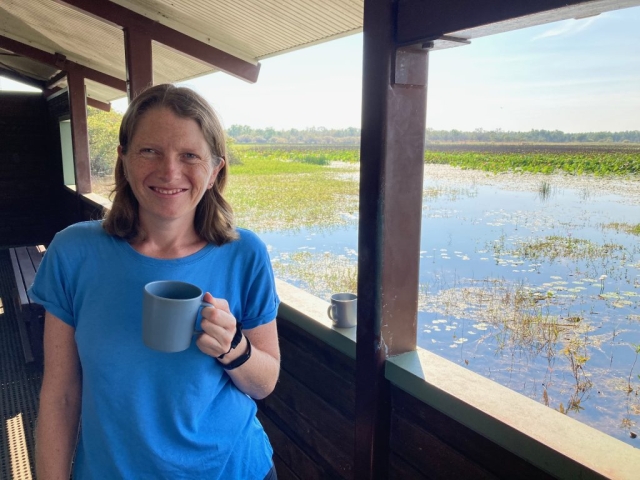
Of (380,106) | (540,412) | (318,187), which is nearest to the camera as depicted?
(540,412)

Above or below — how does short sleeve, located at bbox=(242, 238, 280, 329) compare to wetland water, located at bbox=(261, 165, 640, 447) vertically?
above

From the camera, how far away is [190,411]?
0.96 meters

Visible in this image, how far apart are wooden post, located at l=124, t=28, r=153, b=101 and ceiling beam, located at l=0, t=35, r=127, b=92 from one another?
2719mm

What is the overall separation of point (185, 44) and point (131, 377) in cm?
329

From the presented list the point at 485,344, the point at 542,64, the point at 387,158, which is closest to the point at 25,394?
the point at 387,158

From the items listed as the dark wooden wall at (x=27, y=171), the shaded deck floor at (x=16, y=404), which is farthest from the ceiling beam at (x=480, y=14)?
the dark wooden wall at (x=27, y=171)

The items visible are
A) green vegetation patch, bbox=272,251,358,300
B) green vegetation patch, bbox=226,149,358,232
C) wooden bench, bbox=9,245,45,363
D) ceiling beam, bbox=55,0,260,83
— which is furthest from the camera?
green vegetation patch, bbox=226,149,358,232

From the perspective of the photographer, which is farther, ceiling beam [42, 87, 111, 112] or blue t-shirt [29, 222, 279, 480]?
ceiling beam [42, 87, 111, 112]

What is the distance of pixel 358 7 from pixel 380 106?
3.34 ft

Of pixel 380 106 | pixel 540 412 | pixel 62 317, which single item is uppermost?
pixel 380 106

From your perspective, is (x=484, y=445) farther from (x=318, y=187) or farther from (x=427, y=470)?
(x=318, y=187)

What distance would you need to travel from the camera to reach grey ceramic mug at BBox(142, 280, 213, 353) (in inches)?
33.8

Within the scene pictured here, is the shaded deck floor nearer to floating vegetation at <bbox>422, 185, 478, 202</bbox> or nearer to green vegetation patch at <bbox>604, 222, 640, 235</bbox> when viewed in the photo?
green vegetation patch at <bbox>604, 222, 640, 235</bbox>

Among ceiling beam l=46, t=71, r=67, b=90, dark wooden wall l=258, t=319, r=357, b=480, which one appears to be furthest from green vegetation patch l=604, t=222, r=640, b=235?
ceiling beam l=46, t=71, r=67, b=90
